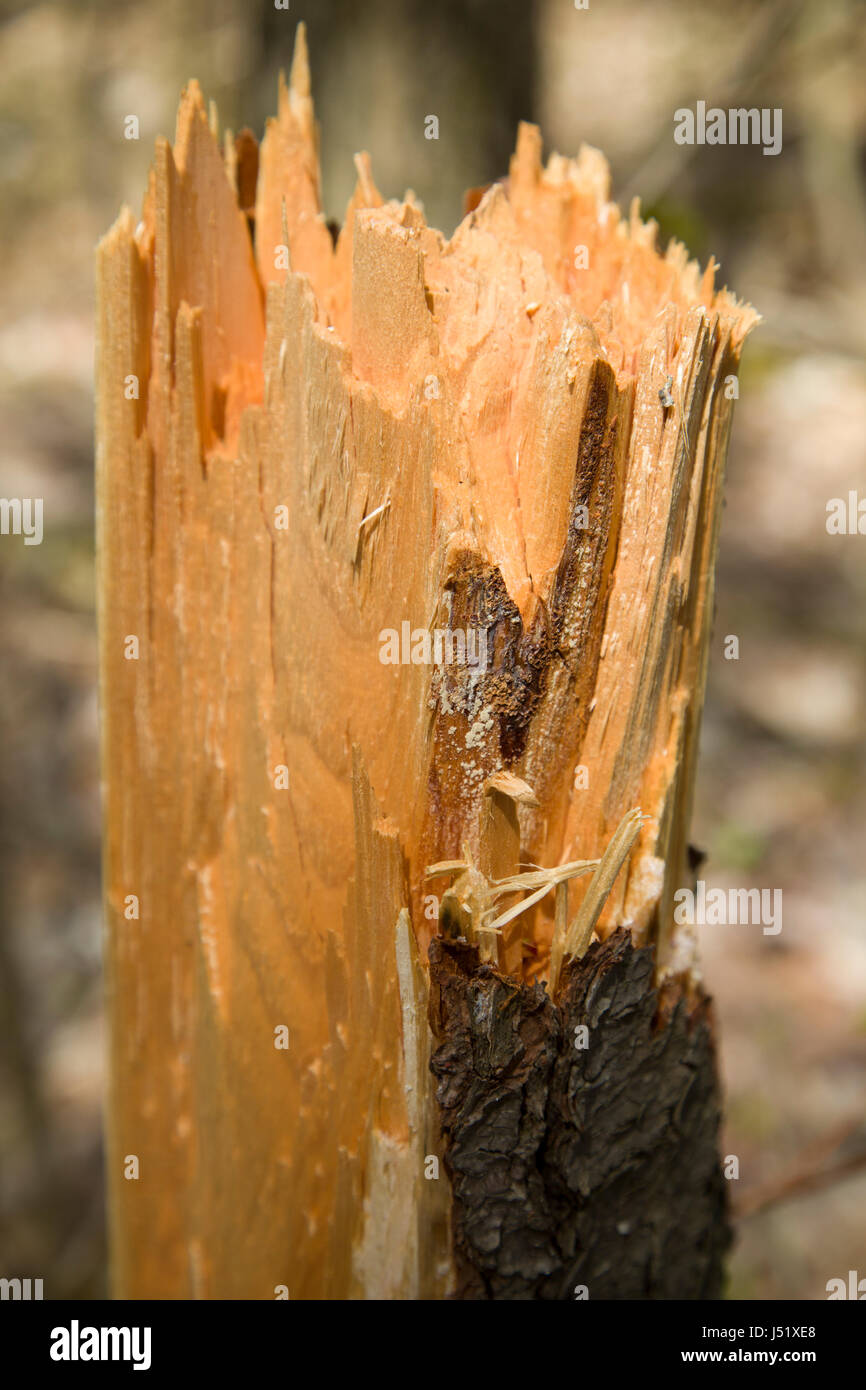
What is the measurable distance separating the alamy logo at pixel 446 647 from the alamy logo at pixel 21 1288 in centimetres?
223

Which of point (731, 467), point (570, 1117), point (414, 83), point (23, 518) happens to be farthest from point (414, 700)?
point (731, 467)

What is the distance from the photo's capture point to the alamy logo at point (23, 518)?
3.73 meters

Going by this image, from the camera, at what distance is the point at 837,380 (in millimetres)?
4871

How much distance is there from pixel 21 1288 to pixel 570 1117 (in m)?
2.21

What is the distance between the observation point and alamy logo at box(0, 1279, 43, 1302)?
2.31 m

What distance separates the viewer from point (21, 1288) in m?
2.43

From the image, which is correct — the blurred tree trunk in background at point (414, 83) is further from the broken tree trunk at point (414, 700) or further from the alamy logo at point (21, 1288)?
the alamy logo at point (21, 1288)

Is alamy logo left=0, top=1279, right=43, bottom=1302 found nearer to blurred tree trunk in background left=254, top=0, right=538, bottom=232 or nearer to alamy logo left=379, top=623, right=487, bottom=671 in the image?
alamy logo left=379, top=623, right=487, bottom=671

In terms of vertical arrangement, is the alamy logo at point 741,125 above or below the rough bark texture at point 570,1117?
above
